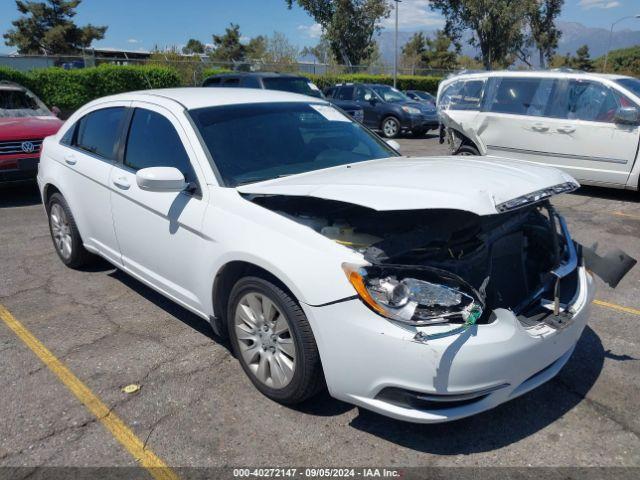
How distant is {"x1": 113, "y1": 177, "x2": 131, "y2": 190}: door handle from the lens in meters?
3.99

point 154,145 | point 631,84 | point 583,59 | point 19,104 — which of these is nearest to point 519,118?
point 631,84

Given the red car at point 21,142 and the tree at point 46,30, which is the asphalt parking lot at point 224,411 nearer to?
the red car at point 21,142

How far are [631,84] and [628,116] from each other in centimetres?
92

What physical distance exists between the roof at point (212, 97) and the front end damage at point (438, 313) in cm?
116

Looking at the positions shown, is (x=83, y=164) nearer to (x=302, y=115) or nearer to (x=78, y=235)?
(x=78, y=235)

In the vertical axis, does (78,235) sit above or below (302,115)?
below

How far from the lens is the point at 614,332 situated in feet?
13.1

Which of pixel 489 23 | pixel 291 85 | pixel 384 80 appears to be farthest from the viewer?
pixel 489 23

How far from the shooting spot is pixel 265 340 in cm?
306

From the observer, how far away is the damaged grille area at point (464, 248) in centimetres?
277

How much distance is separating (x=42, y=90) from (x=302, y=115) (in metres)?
15.9

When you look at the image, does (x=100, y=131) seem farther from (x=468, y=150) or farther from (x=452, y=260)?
(x=468, y=150)

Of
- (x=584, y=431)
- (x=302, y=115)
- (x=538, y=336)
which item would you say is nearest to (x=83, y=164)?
(x=302, y=115)

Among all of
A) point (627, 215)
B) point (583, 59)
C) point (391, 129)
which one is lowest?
point (391, 129)
